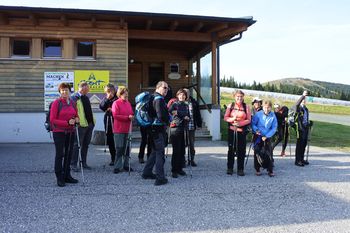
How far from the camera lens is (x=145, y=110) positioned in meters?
7.08

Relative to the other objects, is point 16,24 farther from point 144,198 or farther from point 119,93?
point 144,198

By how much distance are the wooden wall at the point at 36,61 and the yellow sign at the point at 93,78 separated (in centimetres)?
16

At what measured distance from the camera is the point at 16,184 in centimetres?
683

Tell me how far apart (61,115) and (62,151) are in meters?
0.64

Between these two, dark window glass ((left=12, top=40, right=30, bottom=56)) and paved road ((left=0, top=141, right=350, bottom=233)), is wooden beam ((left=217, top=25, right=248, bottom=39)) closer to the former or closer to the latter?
paved road ((left=0, top=141, right=350, bottom=233))

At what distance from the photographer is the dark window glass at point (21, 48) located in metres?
13.6

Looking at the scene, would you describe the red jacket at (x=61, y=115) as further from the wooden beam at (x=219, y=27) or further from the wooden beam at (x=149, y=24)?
the wooden beam at (x=219, y=27)

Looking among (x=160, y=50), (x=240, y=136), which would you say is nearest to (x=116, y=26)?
(x=160, y=50)

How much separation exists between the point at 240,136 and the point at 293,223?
324cm

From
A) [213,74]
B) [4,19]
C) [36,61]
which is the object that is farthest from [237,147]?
[4,19]

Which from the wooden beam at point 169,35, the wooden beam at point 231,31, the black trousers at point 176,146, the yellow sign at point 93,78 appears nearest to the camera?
the black trousers at point 176,146

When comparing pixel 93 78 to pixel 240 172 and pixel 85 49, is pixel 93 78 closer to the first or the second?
pixel 85 49

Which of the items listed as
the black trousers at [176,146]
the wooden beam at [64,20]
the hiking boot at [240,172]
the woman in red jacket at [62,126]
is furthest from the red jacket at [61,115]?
the wooden beam at [64,20]

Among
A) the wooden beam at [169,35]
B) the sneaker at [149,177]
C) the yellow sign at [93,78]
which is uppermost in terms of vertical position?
the wooden beam at [169,35]
